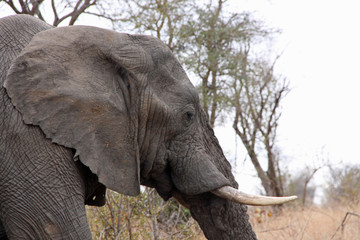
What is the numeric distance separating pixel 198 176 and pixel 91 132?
0.64 metres

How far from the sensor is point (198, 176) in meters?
3.07

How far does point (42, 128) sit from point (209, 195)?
3.41 ft

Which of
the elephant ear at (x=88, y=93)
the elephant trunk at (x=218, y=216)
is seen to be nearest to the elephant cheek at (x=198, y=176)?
the elephant trunk at (x=218, y=216)

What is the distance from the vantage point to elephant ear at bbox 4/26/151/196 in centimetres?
265

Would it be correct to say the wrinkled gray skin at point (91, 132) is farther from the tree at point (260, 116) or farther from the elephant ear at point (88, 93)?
the tree at point (260, 116)

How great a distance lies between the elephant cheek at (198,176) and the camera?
10.0ft

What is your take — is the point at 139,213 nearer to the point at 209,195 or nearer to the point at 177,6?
the point at 209,195

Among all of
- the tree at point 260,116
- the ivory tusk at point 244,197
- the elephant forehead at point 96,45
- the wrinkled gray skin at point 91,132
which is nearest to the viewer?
the wrinkled gray skin at point 91,132

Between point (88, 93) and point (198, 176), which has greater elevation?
point (88, 93)

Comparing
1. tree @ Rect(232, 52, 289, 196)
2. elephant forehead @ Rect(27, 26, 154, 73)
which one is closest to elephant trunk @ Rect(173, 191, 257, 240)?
A: elephant forehead @ Rect(27, 26, 154, 73)

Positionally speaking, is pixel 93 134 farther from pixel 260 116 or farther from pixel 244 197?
pixel 260 116

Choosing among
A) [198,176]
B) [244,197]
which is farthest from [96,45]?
[244,197]

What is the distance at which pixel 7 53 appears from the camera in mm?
2775

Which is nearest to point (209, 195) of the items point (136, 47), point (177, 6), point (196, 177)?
point (196, 177)
